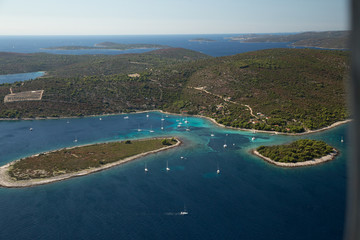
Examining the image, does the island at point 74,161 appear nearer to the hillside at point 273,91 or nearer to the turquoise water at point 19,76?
the hillside at point 273,91

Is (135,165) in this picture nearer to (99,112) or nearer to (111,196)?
(111,196)

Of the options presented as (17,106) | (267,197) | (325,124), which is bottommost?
(267,197)

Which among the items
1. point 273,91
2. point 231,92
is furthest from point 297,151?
point 231,92

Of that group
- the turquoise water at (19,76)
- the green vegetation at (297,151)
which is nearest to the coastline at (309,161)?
the green vegetation at (297,151)

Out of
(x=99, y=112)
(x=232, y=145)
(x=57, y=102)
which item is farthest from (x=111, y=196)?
(x=57, y=102)

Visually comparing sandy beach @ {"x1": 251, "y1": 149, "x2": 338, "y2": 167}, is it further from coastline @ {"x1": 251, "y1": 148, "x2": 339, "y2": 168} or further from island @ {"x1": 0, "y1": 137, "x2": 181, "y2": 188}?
island @ {"x1": 0, "y1": 137, "x2": 181, "y2": 188}

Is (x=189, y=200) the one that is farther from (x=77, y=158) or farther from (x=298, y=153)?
(x=298, y=153)
